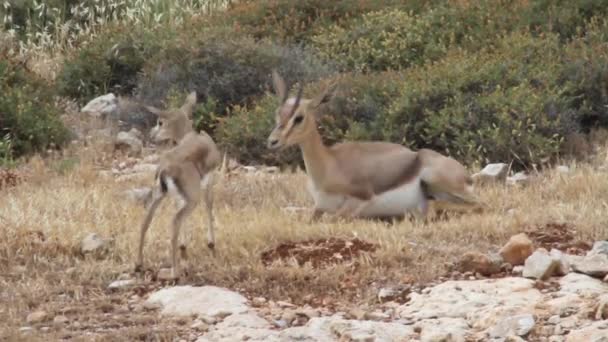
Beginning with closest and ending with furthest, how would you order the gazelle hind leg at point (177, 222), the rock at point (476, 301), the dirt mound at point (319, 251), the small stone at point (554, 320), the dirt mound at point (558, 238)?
the small stone at point (554, 320) → the rock at point (476, 301) → the gazelle hind leg at point (177, 222) → the dirt mound at point (319, 251) → the dirt mound at point (558, 238)

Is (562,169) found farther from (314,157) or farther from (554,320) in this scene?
(554,320)

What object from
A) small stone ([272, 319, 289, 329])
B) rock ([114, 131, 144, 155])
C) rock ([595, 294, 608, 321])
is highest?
rock ([595, 294, 608, 321])

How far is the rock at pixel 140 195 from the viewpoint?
11.8 metres

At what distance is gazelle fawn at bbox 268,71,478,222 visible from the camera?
11.4m

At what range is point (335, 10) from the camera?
18391 millimetres

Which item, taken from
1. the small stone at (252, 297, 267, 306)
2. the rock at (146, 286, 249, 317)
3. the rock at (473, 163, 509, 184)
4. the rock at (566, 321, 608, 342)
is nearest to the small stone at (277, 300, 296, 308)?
the small stone at (252, 297, 267, 306)

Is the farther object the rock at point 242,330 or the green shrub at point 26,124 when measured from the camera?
the green shrub at point 26,124

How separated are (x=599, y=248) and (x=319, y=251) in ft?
6.42

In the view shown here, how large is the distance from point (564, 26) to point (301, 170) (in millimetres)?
4210

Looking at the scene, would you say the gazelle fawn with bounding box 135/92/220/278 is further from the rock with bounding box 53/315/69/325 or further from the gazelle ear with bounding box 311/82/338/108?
the gazelle ear with bounding box 311/82/338/108

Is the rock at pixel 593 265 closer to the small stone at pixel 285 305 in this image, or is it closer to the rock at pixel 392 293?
the rock at pixel 392 293

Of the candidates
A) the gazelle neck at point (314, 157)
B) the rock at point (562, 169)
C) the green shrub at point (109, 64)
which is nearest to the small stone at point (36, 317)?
the gazelle neck at point (314, 157)

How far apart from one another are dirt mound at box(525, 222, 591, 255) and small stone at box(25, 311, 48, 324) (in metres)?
3.59

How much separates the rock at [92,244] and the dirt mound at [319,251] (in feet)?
4.00
